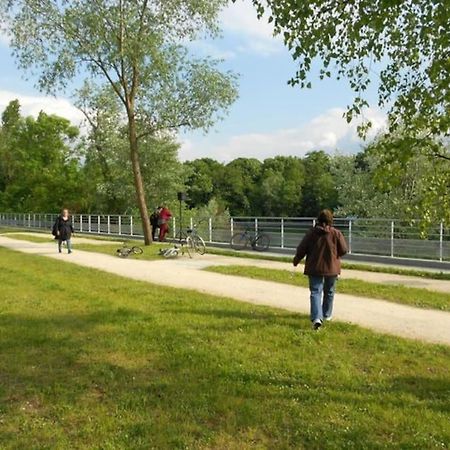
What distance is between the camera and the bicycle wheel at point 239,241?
22781 mm

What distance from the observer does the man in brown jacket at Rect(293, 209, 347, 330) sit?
7734 millimetres

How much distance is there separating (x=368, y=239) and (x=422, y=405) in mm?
13312

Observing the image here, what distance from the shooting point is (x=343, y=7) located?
4410 millimetres

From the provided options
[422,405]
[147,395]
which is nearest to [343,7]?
[422,405]

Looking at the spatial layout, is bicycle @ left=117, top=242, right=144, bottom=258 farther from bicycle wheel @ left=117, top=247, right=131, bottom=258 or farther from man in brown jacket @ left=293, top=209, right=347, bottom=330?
man in brown jacket @ left=293, top=209, right=347, bottom=330

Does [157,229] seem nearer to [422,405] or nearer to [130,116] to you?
[130,116]

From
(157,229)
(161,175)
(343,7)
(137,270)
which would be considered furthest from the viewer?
(161,175)

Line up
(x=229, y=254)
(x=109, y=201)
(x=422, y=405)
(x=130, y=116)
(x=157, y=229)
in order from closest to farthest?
(x=422, y=405)
(x=229, y=254)
(x=130, y=116)
(x=157, y=229)
(x=109, y=201)

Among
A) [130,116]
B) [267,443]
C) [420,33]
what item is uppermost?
[130,116]

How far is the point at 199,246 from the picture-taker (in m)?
21.0

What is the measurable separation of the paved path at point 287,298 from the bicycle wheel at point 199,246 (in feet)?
10.1

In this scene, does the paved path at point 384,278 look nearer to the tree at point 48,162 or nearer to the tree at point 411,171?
the tree at point 411,171

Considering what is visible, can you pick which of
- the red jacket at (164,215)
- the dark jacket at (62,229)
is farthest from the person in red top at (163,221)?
the dark jacket at (62,229)

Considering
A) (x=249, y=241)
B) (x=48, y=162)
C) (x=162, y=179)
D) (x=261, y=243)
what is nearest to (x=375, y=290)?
(x=261, y=243)
